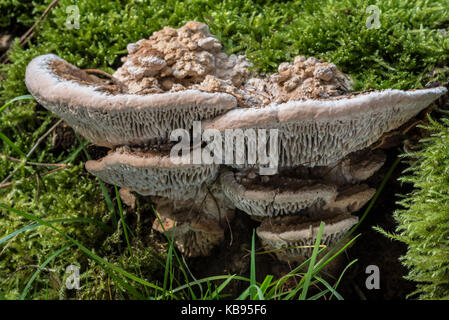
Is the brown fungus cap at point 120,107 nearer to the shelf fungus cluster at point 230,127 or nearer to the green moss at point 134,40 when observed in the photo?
the shelf fungus cluster at point 230,127

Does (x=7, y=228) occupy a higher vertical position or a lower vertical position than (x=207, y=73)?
lower

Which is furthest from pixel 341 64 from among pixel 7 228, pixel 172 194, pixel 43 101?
pixel 7 228

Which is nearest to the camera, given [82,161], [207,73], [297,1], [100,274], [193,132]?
[193,132]

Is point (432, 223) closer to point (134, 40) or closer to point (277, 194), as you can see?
point (277, 194)

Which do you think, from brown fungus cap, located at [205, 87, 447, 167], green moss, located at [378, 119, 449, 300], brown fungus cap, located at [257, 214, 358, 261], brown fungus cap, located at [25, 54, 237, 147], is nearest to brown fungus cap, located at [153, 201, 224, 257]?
brown fungus cap, located at [257, 214, 358, 261]

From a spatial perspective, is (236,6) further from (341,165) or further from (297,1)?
(341,165)

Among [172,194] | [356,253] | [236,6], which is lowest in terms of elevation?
[356,253]

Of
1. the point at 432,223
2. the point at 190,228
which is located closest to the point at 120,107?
the point at 190,228
